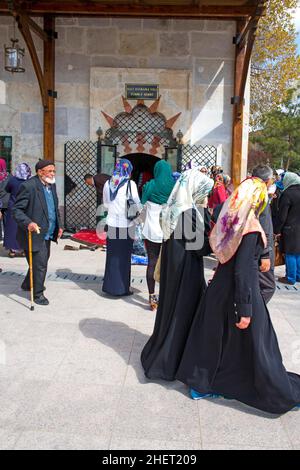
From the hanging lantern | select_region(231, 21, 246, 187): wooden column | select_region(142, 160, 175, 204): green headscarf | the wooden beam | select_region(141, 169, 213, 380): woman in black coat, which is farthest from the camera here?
select_region(231, 21, 246, 187): wooden column

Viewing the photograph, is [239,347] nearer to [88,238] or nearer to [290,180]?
[290,180]

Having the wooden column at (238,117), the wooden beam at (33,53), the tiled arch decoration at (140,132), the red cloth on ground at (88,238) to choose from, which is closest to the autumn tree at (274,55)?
the wooden column at (238,117)

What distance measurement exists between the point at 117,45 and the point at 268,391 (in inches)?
344

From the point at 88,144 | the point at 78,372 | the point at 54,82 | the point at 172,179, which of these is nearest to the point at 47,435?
the point at 78,372

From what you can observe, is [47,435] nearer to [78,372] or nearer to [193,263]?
[78,372]

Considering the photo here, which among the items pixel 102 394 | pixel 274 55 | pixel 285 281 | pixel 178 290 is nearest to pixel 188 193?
pixel 178 290

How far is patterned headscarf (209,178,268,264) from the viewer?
9.23ft

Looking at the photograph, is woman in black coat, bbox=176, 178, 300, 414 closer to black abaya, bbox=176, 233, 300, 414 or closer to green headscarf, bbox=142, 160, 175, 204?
black abaya, bbox=176, 233, 300, 414

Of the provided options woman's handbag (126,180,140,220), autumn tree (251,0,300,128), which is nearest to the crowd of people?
woman's handbag (126,180,140,220)

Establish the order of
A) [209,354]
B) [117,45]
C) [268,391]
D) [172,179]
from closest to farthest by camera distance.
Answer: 1. [268,391]
2. [209,354]
3. [172,179]
4. [117,45]

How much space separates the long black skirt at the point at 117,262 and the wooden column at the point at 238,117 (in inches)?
184

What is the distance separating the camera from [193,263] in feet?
11.0

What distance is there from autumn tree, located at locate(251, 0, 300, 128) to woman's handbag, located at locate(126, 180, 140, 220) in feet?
45.1

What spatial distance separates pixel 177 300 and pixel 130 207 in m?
2.33
